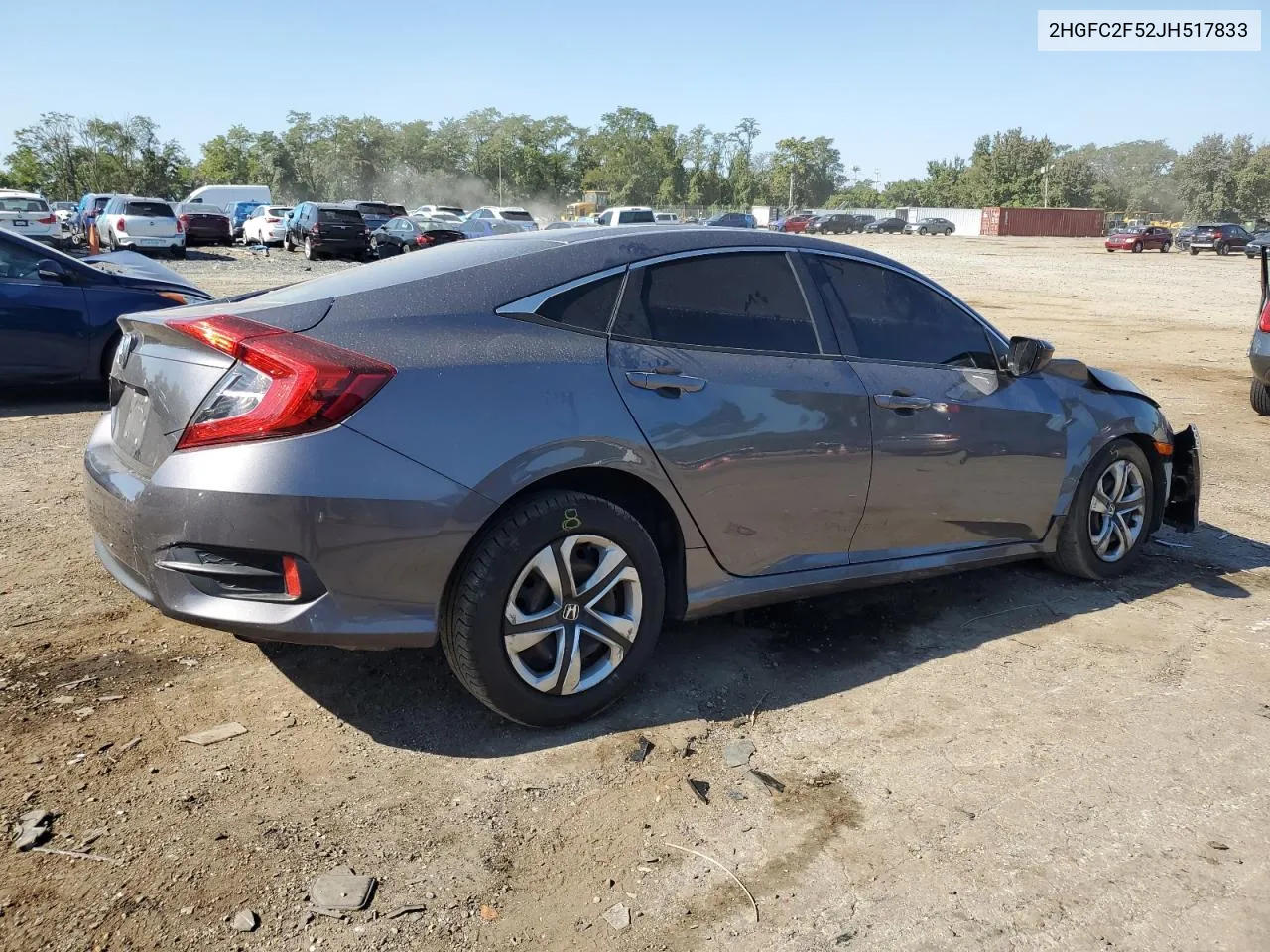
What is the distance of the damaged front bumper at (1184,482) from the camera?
17.2ft

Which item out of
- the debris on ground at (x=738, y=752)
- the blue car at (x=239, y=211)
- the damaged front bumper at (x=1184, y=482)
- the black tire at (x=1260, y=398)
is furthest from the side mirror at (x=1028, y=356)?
the blue car at (x=239, y=211)

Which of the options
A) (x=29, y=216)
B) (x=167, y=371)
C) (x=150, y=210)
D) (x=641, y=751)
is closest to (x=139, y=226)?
(x=150, y=210)

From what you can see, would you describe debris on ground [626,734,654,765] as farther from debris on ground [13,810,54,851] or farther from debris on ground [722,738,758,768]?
debris on ground [13,810,54,851]

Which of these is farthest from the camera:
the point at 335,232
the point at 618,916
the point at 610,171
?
the point at 610,171

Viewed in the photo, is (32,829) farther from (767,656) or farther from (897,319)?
(897,319)

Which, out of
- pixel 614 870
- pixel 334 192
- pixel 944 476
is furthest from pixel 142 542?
pixel 334 192

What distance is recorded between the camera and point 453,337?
3.12 m

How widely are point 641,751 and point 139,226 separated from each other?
3161 centimetres

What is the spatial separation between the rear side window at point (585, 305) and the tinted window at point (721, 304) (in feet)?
0.17

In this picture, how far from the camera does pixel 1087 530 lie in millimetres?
4832

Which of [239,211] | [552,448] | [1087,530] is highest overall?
[239,211]

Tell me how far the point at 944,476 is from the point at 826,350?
76 centimetres

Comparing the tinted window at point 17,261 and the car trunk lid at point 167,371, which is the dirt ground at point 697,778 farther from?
the tinted window at point 17,261

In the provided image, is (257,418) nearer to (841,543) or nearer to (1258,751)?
(841,543)
